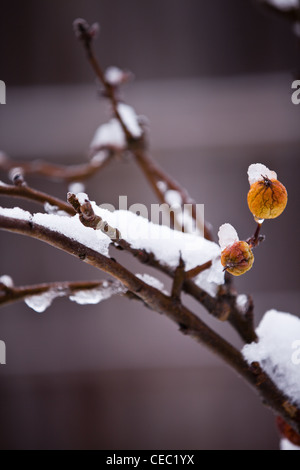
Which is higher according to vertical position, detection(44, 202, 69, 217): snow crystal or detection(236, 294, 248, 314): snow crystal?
detection(44, 202, 69, 217): snow crystal

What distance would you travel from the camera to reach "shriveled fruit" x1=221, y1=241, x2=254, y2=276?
0.16 metres

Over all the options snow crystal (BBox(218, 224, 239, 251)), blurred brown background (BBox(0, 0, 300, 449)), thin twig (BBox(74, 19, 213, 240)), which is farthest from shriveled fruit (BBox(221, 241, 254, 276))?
blurred brown background (BBox(0, 0, 300, 449))

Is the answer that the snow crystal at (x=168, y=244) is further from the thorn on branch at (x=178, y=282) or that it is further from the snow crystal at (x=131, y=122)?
the snow crystal at (x=131, y=122)

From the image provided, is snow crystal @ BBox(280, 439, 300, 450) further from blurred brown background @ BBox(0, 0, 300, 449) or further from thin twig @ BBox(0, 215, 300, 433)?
blurred brown background @ BBox(0, 0, 300, 449)

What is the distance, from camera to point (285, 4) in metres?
0.42

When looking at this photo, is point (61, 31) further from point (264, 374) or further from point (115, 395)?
point (264, 374)

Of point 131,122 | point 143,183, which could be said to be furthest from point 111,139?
point 143,183

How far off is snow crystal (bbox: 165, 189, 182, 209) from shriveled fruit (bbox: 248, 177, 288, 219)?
17cm

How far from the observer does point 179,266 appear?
21 centimetres

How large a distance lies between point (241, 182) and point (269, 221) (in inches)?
4.3

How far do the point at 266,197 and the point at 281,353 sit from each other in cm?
12

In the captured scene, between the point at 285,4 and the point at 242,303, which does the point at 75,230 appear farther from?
the point at 285,4

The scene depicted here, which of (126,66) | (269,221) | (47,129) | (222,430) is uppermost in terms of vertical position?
(126,66)

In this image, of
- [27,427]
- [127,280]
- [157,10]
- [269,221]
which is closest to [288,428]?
[127,280]
